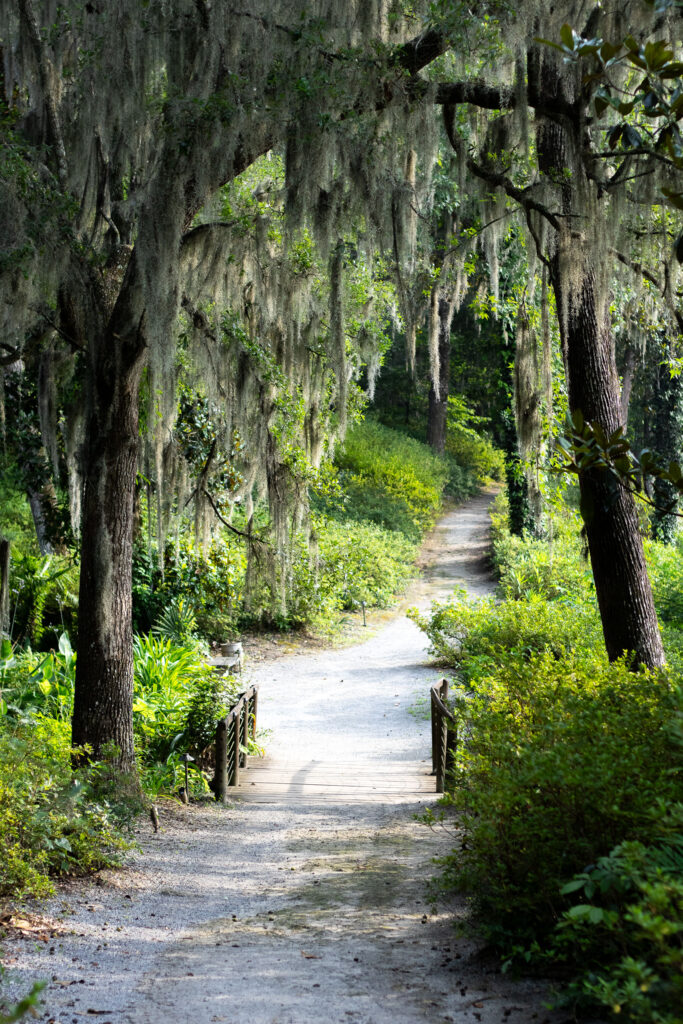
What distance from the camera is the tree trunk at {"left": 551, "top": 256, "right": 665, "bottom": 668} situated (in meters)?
6.52

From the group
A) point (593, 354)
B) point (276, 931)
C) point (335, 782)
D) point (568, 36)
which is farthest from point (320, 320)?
point (276, 931)

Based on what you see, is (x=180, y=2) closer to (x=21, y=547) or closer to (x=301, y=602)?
(x=21, y=547)

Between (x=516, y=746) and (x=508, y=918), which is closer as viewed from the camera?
(x=508, y=918)

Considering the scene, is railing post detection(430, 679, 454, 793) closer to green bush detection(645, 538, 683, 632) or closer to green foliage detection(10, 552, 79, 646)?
green bush detection(645, 538, 683, 632)

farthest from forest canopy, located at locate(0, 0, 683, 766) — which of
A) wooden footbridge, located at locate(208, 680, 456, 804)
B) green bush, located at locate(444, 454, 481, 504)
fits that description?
green bush, located at locate(444, 454, 481, 504)

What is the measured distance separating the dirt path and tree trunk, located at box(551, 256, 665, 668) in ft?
6.80

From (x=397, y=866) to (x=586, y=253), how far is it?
4.51m

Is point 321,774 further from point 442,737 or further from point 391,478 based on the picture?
Result: point 391,478

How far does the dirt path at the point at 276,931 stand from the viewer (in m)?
3.21

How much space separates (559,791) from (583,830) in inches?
6.1

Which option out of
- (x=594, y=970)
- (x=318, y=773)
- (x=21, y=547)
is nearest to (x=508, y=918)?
(x=594, y=970)

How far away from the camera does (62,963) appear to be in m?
3.78

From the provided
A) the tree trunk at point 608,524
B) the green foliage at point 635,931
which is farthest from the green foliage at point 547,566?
the green foliage at point 635,931

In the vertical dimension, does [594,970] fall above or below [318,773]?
above
